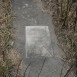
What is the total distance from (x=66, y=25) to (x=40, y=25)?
1.75ft

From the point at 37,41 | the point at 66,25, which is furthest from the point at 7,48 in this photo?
the point at 66,25

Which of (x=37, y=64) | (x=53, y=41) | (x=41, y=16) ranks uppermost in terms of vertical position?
(x=41, y=16)

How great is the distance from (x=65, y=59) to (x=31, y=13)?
58.0 inches

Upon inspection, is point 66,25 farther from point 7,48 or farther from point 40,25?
point 7,48

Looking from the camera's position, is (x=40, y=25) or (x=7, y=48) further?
(x=40, y=25)

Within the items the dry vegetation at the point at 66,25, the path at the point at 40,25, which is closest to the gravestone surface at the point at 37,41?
the path at the point at 40,25

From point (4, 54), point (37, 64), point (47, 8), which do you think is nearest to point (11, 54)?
point (4, 54)

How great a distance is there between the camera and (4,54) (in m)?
3.74

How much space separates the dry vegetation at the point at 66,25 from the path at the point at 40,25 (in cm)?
12

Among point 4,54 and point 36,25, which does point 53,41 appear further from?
point 4,54

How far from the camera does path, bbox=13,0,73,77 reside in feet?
11.7

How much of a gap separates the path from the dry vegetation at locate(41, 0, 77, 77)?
0.39ft

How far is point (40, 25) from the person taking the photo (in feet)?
14.8

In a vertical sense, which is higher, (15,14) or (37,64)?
(15,14)
